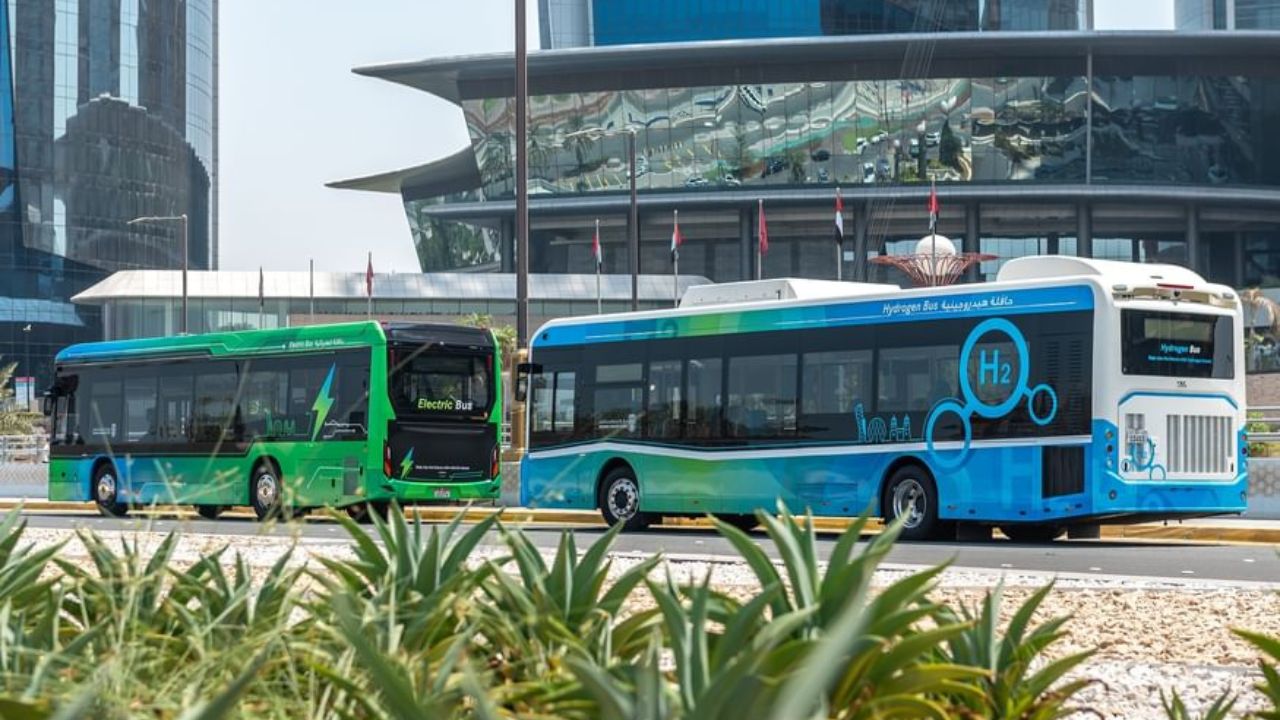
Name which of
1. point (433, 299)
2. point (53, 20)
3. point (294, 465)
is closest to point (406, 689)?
point (294, 465)

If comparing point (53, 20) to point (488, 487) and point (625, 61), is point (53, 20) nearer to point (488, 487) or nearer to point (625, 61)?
point (625, 61)

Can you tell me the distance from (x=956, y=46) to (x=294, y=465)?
69.1 meters

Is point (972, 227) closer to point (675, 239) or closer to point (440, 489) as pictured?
point (675, 239)

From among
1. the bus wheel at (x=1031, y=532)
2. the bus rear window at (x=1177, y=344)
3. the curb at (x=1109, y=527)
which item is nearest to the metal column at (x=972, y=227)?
the curb at (x=1109, y=527)

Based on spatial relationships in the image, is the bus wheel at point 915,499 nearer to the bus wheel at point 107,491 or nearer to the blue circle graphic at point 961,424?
the blue circle graphic at point 961,424

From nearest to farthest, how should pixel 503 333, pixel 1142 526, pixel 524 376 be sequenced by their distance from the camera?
pixel 1142 526 < pixel 524 376 < pixel 503 333

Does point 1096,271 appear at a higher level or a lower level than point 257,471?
higher

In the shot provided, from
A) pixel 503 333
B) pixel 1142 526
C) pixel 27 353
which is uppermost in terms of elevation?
pixel 27 353

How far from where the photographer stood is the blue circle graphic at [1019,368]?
816 inches

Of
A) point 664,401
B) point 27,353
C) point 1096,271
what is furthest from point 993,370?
point 27,353

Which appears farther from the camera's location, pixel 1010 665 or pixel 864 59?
pixel 864 59

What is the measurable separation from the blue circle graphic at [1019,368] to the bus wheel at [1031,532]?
80.9 inches

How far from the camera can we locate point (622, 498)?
995 inches

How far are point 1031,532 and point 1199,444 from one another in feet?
8.43
